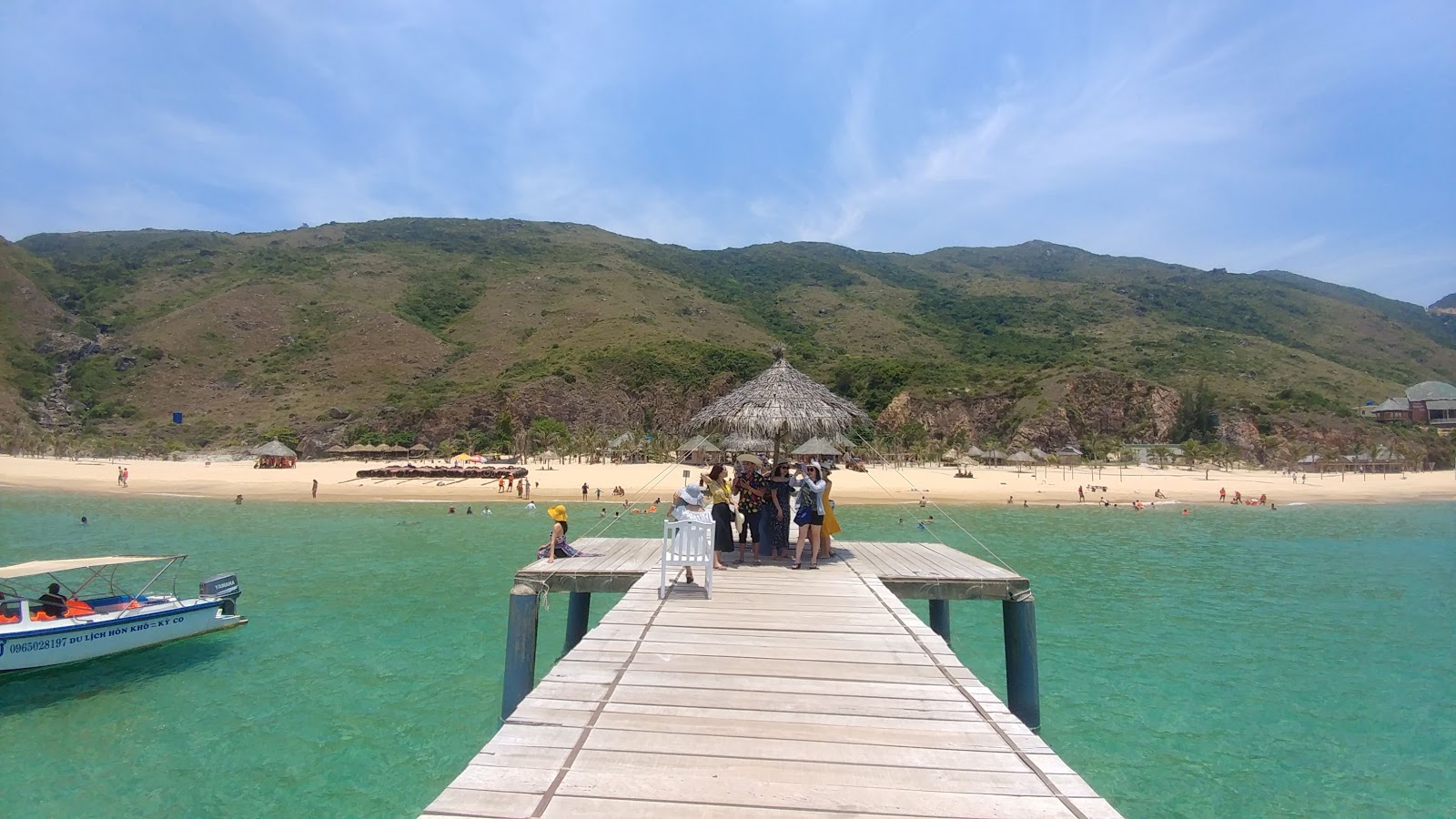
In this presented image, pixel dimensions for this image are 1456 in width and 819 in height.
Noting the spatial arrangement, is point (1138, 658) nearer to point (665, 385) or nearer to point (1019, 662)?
point (1019, 662)

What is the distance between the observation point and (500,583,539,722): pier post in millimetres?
8102

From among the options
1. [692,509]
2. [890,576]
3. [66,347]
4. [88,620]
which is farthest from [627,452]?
[66,347]

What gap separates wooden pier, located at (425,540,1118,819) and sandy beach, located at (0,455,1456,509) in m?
27.5

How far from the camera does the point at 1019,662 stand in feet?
27.7

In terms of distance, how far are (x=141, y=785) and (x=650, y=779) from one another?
26.0 ft

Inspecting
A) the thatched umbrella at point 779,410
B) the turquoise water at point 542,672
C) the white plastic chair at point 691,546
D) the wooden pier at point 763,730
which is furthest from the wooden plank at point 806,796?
the thatched umbrella at point 779,410

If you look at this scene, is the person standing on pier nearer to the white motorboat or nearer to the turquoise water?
the turquoise water

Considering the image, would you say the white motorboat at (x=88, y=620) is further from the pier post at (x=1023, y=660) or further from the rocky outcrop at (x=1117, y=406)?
the rocky outcrop at (x=1117, y=406)

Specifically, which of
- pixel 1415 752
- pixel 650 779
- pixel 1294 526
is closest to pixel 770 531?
pixel 650 779

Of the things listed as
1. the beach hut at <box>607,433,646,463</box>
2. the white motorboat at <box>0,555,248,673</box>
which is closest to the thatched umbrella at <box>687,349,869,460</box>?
the white motorboat at <box>0,555,248,673</box>

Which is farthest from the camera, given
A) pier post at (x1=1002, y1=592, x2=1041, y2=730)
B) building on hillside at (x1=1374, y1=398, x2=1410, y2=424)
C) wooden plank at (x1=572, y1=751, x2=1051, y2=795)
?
building on hillside at (x1=1374, y1=398, x2=1410, y2=424)

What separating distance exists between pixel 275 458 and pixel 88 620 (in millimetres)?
46909

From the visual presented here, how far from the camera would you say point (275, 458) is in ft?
172

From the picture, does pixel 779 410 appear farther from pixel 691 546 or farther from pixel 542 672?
pixel 542 672
